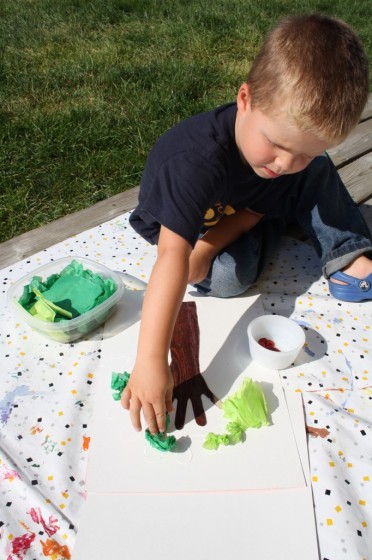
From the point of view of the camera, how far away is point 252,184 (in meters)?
1.09

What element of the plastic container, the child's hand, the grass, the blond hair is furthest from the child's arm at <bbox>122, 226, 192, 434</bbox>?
the grass

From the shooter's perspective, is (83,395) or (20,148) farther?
(20,148)

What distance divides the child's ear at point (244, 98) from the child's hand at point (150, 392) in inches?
19.8

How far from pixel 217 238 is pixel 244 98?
14.5 inches

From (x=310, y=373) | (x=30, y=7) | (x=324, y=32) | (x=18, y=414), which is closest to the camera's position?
(x=324, y=32)

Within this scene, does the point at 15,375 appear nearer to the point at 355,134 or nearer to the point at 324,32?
the point at 324,32

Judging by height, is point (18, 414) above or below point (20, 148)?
below

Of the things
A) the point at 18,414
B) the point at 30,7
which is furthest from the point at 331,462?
the point at 30,7

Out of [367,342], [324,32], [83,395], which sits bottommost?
[367,342]

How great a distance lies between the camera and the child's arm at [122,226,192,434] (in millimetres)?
776

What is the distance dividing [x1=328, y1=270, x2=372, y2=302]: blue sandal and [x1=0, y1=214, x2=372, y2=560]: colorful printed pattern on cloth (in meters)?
0.02

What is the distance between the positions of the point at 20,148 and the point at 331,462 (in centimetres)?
148

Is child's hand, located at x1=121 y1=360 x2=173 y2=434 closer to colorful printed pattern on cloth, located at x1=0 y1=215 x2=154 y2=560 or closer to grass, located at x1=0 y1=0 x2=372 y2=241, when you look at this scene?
colorful printed pattern on cloth, located at x1=0 y1=215 x2=154 y2=560

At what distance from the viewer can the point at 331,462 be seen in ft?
2.75
